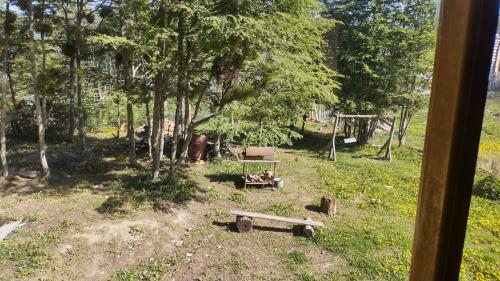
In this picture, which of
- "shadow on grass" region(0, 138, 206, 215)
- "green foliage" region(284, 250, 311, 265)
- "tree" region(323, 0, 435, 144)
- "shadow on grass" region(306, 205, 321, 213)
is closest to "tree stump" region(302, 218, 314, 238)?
"green foliage" region(284, 250, 311, 265)

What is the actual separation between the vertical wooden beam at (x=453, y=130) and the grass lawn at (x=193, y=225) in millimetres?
3667

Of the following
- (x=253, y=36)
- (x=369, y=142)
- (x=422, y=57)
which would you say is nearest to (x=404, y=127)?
(x=369, y=142)

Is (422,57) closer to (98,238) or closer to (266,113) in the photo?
(266,113)

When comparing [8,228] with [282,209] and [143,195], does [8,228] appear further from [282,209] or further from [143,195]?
[282,209]

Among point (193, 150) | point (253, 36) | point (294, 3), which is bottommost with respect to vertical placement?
point (193, 150)

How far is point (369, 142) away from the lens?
56.7 feet

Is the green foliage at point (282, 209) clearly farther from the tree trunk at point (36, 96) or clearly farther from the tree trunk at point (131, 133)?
the tree trunk at point (36, 96)

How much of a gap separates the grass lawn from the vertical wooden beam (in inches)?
144

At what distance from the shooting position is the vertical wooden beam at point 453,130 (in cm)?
68

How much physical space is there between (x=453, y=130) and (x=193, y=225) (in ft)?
24.7

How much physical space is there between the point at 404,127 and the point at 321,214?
30.2 ft

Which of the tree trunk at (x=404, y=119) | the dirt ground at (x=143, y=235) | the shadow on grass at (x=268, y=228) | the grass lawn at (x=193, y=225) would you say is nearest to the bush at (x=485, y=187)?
the grass lawn at (x=193, y=225)

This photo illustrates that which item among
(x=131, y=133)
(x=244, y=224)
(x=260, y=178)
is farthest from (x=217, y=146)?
(x=244, y=224)

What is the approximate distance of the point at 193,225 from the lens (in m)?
7.79
